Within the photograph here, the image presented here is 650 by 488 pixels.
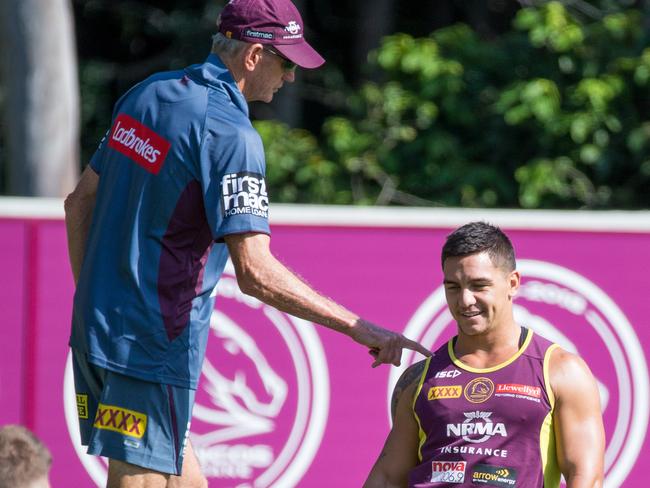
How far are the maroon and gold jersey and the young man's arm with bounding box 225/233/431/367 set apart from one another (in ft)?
0.61

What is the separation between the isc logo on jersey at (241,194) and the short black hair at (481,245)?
61 cm

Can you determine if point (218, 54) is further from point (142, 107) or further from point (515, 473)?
point (515, 473)

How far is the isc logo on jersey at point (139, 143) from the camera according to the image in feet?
12.6

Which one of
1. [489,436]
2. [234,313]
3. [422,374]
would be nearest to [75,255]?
[422,374]

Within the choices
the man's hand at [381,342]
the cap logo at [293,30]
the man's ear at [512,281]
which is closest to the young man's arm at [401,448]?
the man's hand at [381,342]

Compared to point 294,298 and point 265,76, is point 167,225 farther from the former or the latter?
point 265,76

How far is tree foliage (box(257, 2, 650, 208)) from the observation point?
9.77 m

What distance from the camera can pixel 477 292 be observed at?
387cm

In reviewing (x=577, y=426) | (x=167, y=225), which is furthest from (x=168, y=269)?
(x=577, y=426)

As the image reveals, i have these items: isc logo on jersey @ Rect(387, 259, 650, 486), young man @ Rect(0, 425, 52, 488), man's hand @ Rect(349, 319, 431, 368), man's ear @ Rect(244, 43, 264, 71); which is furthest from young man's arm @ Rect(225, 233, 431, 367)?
isc logo on jersey @ Rect(387, 259, 650, 486)

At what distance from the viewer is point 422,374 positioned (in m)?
3.96

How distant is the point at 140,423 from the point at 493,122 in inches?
276

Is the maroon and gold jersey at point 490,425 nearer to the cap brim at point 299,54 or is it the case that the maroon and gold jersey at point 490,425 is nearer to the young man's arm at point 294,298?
the young man's arm at point 294,298

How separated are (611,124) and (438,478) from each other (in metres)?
6.38
